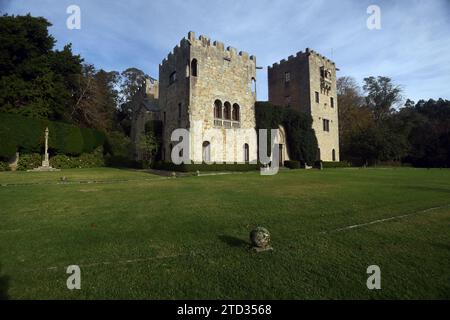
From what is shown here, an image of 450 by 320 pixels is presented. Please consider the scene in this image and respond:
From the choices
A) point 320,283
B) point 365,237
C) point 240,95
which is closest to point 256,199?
point 365,237

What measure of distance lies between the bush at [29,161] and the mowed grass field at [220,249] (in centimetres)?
1730

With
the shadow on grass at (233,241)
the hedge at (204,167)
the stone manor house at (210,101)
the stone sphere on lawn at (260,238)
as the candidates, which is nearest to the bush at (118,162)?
the stone manor house at (210,101)

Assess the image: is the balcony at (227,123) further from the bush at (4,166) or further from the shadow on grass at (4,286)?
the shadow on grass at (4,286)

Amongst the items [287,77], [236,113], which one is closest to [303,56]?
[287,77]

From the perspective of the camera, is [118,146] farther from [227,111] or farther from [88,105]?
[227,111]

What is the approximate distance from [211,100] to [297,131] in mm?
11363

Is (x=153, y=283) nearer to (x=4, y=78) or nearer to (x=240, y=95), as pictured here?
(x=240, y=95)

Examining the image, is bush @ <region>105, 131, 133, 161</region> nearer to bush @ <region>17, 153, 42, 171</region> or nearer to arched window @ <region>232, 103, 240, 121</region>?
bush @ <region>17, 153, 42, 171</region>

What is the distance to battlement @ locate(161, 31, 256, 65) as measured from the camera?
77.9 feet

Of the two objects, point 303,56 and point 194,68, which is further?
point 303,56

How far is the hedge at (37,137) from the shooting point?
835 inches

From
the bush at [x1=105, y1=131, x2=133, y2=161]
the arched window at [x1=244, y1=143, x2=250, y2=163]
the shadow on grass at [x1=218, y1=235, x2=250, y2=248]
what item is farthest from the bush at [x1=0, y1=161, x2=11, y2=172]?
the shadow on grass at [x1=218, y1=235, x2=250, y2=248]

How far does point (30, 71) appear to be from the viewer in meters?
25.1

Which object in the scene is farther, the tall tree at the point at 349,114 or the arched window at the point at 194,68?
the tall tree at the point at 349,114
